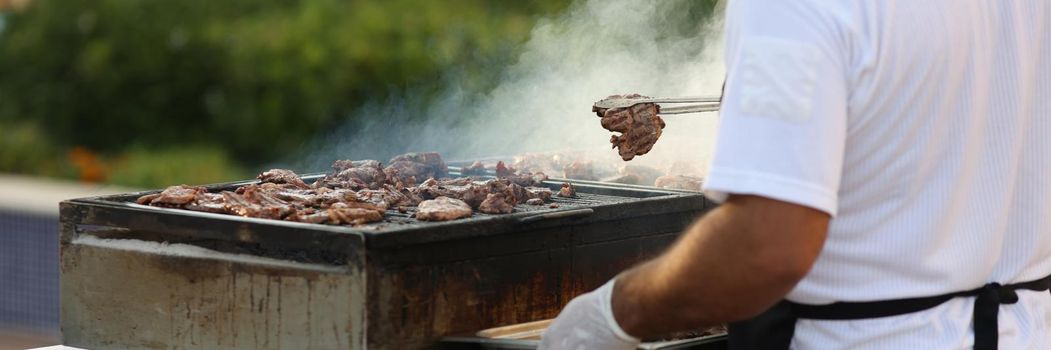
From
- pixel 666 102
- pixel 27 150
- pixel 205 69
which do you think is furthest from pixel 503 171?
pixel 27 150

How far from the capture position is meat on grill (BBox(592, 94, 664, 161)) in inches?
141

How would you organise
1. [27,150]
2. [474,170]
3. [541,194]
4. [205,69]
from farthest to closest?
[27,150] → [205,69] → [474,170] → [541,194]

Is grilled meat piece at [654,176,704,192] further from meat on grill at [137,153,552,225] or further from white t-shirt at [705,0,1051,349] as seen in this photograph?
white t-shirt at [705,0,1051,349]

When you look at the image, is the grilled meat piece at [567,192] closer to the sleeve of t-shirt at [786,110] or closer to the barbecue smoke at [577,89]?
the barbecue smoke at [577,89]

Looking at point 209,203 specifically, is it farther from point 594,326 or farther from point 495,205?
point 594,326

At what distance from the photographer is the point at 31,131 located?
10016mm

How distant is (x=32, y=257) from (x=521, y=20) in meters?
3.28

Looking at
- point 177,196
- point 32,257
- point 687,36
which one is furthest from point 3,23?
point 177,196

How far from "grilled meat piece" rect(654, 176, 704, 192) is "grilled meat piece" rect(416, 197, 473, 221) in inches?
33.7

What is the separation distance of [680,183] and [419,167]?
2.39ft

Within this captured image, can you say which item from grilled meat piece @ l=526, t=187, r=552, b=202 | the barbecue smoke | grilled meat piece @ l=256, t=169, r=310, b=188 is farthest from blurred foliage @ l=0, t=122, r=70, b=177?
grilled meat piece @ l=526, t=187, r=552, b=202

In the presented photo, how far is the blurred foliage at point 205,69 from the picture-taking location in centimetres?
886

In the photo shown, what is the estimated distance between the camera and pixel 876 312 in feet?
7.73

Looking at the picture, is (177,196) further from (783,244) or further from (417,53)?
(417,53)
